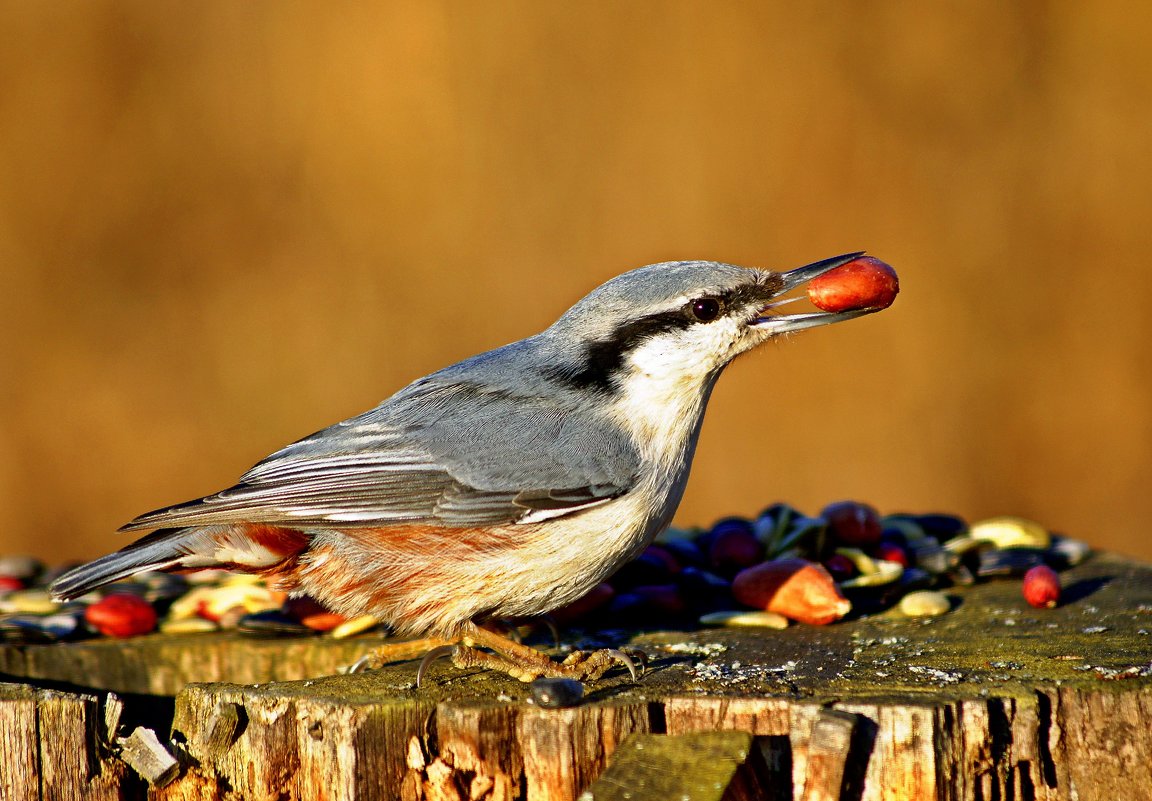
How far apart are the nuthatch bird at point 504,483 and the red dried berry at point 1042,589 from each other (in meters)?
0.94

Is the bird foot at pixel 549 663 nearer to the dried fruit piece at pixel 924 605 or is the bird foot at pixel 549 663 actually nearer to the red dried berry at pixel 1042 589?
the dried fruit piece at pixel 924 605

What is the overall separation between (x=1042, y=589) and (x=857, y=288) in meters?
1.02

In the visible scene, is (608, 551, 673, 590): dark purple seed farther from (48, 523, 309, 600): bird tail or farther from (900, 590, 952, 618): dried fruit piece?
(48, 523, 309, 600): bird tail

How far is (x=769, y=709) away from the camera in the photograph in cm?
248

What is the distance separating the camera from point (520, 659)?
118 inches

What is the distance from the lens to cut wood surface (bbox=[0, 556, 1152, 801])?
243 centimetres

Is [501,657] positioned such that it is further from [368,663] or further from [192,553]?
[192,553]

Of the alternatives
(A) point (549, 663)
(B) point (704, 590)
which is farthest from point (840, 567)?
(A) point (549, 663)

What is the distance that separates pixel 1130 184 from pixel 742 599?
16.3ft

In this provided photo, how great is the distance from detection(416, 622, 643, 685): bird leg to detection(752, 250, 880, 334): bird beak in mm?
953

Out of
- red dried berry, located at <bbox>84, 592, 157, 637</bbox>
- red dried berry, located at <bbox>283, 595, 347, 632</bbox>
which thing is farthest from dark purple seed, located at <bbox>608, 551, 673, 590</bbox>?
red dried berry, located at <bbox>84, 592, 157, 637</bbox>

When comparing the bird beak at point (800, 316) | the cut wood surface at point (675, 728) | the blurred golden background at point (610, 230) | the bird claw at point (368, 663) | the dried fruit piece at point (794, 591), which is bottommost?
the cut wood surface at point (675, 728)

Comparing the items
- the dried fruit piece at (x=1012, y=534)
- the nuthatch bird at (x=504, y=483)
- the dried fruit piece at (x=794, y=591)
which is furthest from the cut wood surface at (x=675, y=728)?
the dried fruit piece at (x=1012, y=534)

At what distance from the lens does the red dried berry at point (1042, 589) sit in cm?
341
